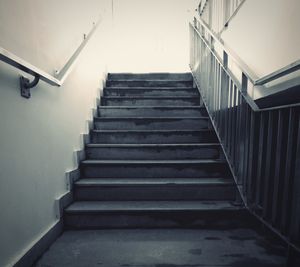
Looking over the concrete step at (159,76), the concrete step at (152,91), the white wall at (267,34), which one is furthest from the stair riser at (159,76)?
the white wall at (267,34)

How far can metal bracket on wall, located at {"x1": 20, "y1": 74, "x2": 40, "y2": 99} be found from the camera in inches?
52.2

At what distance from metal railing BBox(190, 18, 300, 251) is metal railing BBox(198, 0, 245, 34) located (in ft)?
3.24

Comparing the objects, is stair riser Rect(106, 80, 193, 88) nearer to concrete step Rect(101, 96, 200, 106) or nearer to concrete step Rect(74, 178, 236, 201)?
concrete step Rect(101, 96, 200, 106)

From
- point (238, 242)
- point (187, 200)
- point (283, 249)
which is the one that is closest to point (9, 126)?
point (187, 200)

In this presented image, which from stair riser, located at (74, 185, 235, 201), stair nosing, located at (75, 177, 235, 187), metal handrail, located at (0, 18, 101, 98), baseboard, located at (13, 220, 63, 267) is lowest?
baseboard, located at (13, 220, 63, 267)

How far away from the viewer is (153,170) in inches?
87.8

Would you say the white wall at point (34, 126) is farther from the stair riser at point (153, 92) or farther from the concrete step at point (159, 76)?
the concrete step at point (159, 76)

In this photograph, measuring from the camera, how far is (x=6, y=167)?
3.88 ft

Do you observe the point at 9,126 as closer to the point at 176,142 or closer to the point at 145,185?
the point at 145,185

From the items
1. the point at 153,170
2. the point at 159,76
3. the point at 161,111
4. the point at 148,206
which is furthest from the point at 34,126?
the point at 159,76

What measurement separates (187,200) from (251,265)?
724mm

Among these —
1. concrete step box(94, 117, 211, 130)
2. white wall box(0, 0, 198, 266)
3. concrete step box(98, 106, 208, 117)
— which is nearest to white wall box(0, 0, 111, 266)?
white wall box(0, 0, 198, 266)

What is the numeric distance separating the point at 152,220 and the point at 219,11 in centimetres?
317

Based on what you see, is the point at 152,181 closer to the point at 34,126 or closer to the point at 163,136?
the point at 163,136
